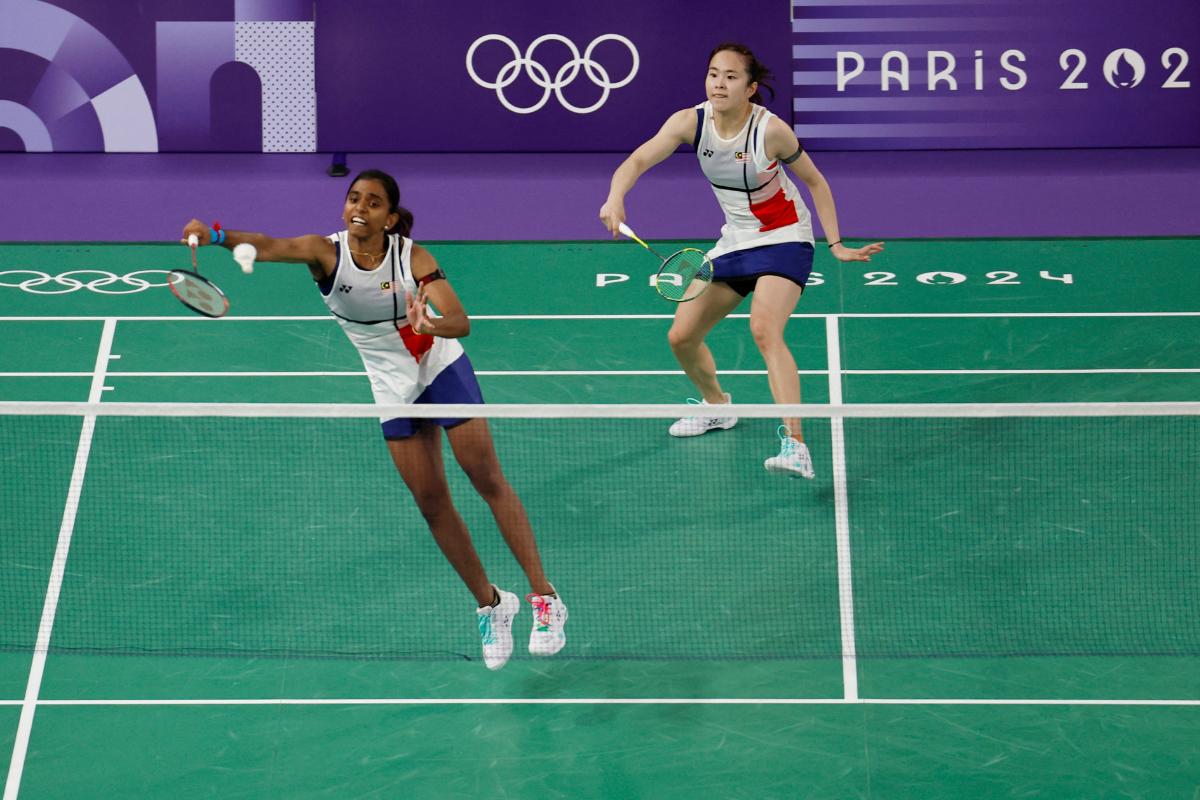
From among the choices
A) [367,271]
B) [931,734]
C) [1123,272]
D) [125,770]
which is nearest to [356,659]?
[125,770]

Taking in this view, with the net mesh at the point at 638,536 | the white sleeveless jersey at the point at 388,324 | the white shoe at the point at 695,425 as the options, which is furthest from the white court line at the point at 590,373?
the white sleeveless jersey at the point at 388,324

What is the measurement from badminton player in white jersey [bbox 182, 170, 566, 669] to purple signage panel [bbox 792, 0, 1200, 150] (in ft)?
18.2

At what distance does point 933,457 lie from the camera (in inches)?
365

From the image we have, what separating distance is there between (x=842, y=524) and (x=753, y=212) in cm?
153

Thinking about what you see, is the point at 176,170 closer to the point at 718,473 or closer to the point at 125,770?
the point at 718,473

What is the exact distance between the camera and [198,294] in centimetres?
715

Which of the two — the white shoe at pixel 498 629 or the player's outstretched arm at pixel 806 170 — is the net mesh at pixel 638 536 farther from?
the player's outstretched arm at pixel 806 170

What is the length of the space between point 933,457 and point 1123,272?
246 cm

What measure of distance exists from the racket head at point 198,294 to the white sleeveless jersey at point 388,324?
1.42 feet

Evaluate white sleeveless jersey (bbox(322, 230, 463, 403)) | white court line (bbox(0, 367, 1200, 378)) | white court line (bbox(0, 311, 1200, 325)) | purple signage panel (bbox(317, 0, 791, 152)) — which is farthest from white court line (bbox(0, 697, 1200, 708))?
purple signage panel (bbox(317, 0, 791, 152))

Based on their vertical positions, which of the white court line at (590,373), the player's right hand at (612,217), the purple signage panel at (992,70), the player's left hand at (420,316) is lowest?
the white court line at (590,373)

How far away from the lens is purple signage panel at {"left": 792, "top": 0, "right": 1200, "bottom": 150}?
12312 mm

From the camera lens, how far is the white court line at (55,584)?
291 inches

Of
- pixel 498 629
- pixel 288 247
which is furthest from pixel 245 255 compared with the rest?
pixel 498 629
